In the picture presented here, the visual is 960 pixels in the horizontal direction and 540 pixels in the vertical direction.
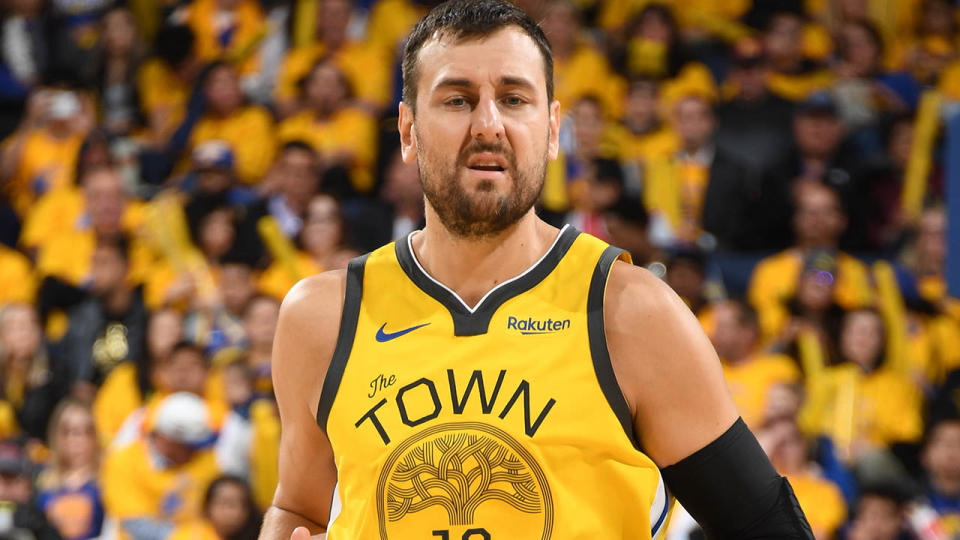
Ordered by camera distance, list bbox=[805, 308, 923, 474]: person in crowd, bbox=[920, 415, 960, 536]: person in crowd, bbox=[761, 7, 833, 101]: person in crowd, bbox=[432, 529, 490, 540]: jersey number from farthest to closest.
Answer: bbox=[761, 7, 833, 101]: person in crowd
bbox=[805, 308, 923, 474]: person in crowd
bbox=[920, 415, 960, 536]: person in crowd
bbox=[432, 529, 490, 540]: jersey number

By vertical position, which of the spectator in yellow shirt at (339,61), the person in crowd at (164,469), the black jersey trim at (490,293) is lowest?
the person in crowd at (164,469)

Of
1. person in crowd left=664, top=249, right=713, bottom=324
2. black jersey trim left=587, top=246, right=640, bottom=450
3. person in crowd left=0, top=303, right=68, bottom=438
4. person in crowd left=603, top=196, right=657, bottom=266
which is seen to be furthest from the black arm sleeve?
person in crowd left=0, top=303, right=68, bottom=438

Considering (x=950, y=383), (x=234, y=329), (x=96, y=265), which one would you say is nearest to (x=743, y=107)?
(x=950, y=383)

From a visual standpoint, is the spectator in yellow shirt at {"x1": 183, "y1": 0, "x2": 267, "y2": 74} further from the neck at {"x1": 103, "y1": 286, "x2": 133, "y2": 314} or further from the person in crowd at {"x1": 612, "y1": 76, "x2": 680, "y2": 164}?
the person in crowd at {"x1": 612, "y1": 76, "x2": 680, "y2": 164}

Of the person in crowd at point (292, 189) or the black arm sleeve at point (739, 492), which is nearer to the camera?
the black arm sleeve at point (739, 492)

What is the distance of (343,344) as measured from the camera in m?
2.27

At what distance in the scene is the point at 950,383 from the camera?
612cm

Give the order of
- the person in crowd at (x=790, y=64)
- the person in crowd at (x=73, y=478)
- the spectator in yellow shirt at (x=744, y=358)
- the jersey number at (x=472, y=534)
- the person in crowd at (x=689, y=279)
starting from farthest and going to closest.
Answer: the person in crowd at (x=790, y=64) → the person in crowd at (x=689, y=279) → the person in crowd at (x=73, y=478) → the spectator in yellow shirt at (x=744, y=358) → the jersey number at (x=472, y=534)

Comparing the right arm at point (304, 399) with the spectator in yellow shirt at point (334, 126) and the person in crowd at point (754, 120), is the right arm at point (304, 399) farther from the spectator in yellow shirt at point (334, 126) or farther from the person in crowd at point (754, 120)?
the spectator in yellow shirt at point (334, 126)

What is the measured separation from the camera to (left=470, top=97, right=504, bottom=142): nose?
7.07 feet

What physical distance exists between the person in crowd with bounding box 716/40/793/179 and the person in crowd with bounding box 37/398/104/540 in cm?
388

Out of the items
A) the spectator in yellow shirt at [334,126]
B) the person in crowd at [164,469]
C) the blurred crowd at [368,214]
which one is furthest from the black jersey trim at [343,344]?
the spectator in yellow shirt at [334,126]

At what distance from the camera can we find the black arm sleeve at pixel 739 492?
6.88 ft

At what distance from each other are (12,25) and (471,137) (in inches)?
336
